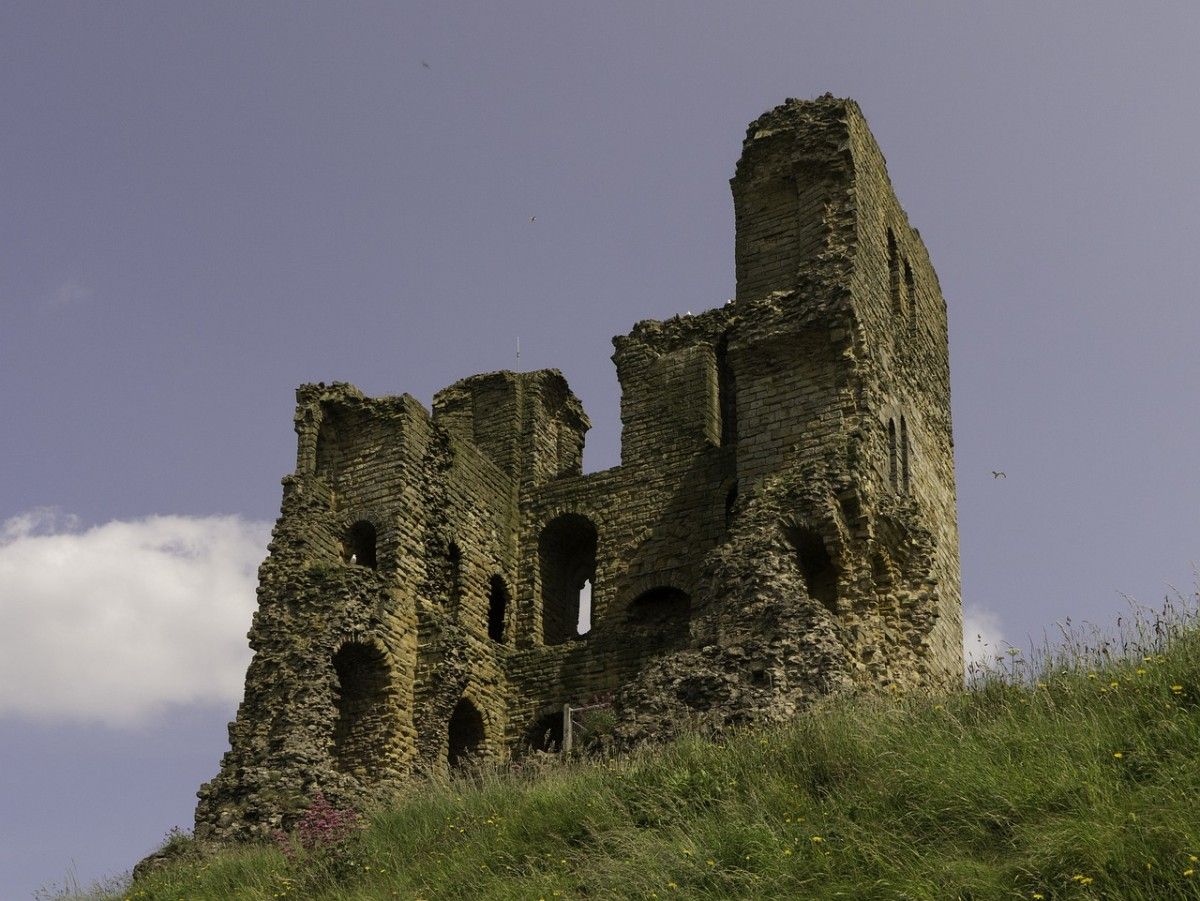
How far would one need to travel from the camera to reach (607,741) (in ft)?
51.5

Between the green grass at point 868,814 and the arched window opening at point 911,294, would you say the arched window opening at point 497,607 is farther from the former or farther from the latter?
the green grass at point 868,814

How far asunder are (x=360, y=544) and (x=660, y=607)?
3.91 metres

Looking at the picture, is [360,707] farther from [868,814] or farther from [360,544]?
[868,814]

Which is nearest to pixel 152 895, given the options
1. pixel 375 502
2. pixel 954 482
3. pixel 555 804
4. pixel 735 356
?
pixel 555 804

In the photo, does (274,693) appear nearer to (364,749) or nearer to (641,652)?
(364,749)

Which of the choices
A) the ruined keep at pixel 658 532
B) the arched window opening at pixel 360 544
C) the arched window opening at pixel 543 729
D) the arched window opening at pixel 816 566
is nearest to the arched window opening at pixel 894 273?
the ruined keep at pixel 658 532

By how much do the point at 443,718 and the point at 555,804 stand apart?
278 inches

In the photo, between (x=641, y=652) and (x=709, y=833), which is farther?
(x=641, y=652)

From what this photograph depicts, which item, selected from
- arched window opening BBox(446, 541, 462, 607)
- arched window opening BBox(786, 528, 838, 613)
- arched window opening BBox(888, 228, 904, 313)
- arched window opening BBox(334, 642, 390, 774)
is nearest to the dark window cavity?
arched window opening BBox(888, 228, 904, 313)

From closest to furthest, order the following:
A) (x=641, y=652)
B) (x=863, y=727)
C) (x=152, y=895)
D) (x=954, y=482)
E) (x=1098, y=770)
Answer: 1. (x=1098, y=770)
2. (x=863, y=727)
3. (x=152, y=895)
4. (x=641, y=652)
5. (x=954, y=482)

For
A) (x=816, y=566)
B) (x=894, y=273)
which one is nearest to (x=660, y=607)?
(x=816, y=566)

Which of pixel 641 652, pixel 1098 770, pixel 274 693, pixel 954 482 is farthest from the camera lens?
pixel 954 482

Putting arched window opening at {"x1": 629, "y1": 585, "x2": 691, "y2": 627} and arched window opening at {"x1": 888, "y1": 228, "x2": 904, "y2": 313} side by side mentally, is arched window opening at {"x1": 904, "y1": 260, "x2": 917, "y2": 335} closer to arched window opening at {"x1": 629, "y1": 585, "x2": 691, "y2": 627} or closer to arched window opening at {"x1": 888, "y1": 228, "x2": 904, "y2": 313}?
arched window opening at {"x1": 888, "y1": 228, "x2": 904, "y2": 313}

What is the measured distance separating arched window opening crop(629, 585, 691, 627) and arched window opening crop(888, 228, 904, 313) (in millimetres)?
4633
